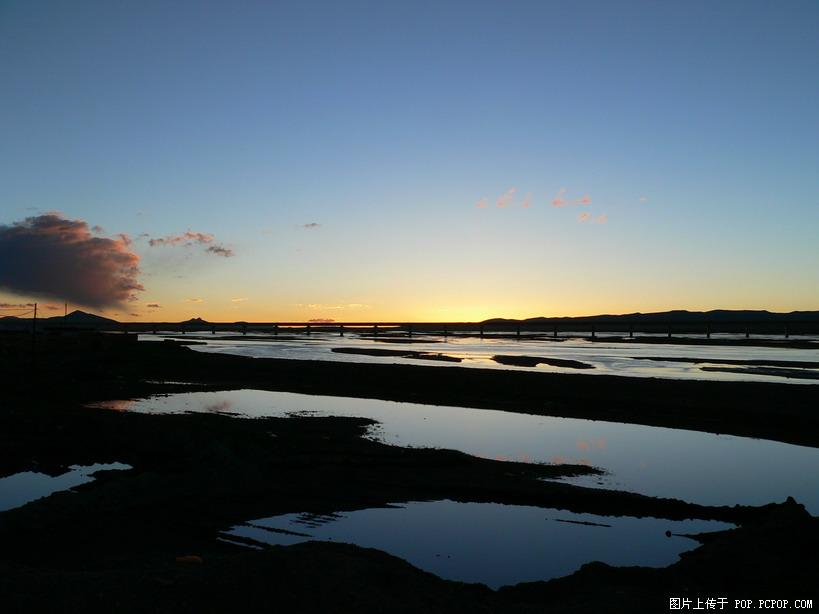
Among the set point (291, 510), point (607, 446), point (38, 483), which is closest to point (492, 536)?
point (291, 510)

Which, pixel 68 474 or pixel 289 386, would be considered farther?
pixel 289 386

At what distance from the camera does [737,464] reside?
52.0 feet

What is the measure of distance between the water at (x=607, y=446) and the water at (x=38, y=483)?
777 centimetres

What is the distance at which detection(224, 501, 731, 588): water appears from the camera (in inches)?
353

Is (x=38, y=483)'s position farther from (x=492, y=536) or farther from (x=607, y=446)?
(x=607, y=446)

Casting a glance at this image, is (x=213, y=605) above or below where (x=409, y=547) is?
above

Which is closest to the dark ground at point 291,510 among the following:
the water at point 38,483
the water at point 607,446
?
the water at point 38,483

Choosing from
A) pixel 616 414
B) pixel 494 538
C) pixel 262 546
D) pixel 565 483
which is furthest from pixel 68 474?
pixel 616 414

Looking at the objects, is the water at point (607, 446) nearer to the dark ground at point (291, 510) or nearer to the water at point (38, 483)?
the dark ground at point (291, 510)

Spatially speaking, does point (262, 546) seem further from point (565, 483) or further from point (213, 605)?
point (565, 483)

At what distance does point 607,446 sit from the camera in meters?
18.0

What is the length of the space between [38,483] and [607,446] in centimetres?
1441

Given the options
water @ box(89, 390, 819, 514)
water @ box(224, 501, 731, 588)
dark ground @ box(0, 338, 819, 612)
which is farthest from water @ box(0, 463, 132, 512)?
water @ box(89, 390, 819, 514)

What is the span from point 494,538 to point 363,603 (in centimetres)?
412
